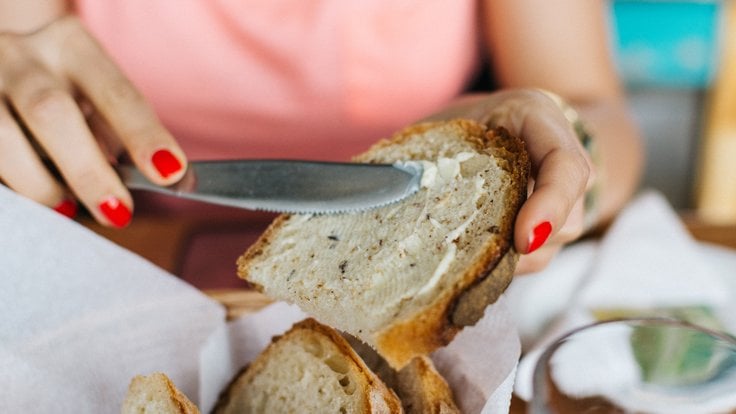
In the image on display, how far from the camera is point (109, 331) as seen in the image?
1.91 feet

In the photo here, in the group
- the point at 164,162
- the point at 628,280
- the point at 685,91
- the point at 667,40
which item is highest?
the point at 164,162

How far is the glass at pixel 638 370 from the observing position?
0.46 meters

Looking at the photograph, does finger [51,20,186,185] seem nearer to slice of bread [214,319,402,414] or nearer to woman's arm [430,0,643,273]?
slice of bread [214,319,402,414]

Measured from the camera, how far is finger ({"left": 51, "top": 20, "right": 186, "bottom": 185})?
0.55m

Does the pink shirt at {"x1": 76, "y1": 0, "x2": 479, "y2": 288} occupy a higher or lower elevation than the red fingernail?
lower

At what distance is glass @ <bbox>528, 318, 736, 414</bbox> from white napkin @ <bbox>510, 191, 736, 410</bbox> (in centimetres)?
13

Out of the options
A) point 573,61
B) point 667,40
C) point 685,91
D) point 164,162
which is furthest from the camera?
point 685,91

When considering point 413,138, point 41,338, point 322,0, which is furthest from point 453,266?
point 322,0

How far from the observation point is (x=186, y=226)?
89cm

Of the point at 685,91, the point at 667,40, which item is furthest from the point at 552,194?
the point at 685,91

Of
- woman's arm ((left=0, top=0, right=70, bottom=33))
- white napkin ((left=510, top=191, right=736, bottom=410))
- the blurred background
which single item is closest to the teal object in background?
the blurred background

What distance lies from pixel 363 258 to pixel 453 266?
68 millimetres

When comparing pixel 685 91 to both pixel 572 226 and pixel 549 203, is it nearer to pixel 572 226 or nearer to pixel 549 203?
pixel 572 226

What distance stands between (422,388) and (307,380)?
0.08 m
